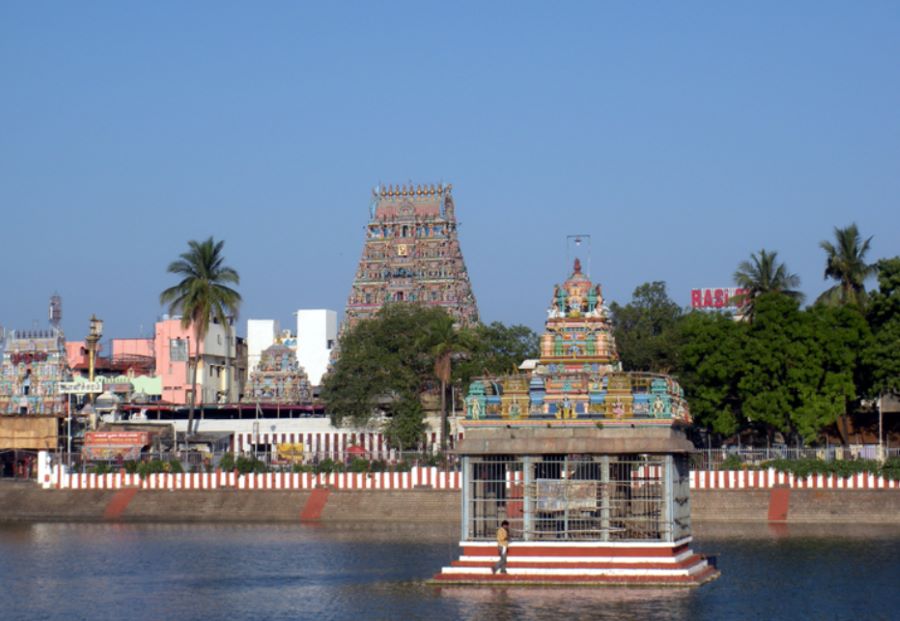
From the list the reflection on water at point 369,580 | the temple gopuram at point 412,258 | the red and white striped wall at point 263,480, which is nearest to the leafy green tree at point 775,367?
the reflection on water at point 369,580

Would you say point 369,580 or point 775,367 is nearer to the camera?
point 369,580

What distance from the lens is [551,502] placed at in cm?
4603

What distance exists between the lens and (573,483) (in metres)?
45.4

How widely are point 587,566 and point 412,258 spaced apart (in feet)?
247

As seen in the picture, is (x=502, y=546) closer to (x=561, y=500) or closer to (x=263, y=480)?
(x=561, y=500)

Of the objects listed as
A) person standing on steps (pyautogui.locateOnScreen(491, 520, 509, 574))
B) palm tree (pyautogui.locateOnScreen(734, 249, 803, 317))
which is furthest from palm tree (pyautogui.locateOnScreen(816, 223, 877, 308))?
person standing on steps (pyautogui.locateOnScreen(491, 520, 509, 574))

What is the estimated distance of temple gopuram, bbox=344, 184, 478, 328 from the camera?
118m

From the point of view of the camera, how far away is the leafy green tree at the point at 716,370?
287 feet

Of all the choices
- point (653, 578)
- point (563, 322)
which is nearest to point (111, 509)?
point (563, 322)

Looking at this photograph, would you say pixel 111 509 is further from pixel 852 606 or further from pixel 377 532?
pixel 852 606

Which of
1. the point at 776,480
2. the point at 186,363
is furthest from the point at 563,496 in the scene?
the point at 186,363

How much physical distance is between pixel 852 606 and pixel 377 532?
3311 cm

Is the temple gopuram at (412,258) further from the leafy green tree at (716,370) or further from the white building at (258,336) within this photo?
the leafy green tree at (716,370)

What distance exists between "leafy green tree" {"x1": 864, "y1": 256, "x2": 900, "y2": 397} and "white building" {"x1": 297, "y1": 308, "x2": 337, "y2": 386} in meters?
48.5
